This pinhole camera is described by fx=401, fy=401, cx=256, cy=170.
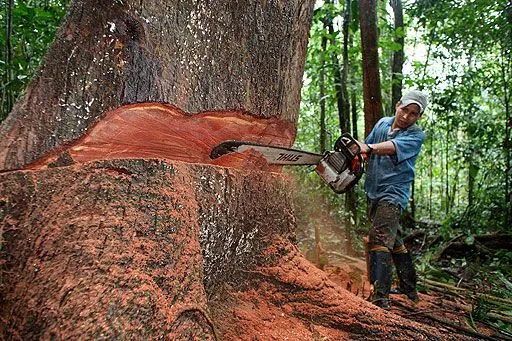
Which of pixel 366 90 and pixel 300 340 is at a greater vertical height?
pixel 366 90

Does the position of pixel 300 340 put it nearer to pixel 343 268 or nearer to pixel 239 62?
pixel 239 62

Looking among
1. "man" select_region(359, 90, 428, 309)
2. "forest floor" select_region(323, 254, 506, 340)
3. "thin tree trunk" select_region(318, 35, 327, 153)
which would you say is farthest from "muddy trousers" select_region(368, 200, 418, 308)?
"thin tree trunk" select_region(318, 35, 327, 153)

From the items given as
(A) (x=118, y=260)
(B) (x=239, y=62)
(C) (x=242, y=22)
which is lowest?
(A) (x=118, y=260)

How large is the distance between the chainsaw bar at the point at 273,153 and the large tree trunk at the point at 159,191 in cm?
4

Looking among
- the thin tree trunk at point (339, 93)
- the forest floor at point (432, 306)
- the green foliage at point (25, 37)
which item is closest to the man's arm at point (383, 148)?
the forest floor at point (432, 306)

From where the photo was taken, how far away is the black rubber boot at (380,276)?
289cm

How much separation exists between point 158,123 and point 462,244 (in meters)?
5.61

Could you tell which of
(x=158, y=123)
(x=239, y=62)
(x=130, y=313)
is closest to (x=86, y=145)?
(x=158, y=123)

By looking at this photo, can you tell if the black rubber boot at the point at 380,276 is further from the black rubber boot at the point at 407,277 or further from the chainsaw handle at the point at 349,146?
the chainsaw handle at the point at 349,146

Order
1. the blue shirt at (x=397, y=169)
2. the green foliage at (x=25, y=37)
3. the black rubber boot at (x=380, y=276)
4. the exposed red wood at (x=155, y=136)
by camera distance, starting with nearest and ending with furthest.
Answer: the exposed red wood at (x=155, y=136) < the black rubber boot at (x=380, y=276) < the blue shirt at (x=397, y=169) < the green foliage at (x=25, y=37)

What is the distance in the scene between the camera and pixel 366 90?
16.1 feet

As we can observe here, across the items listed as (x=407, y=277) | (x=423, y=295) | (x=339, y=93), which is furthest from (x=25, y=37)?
(x=423, y=295)

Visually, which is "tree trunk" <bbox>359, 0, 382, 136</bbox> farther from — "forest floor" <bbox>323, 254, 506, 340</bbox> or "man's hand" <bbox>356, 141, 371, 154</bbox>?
"man's hand" <bbox>356, 141, 371, 154</bbox>

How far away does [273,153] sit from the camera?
228 cm
